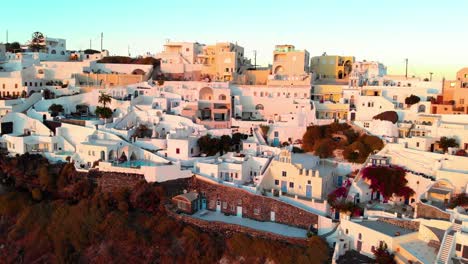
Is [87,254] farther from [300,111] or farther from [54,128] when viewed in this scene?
[300,111]

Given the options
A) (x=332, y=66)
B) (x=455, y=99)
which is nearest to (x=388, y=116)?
(x=455, y=99)

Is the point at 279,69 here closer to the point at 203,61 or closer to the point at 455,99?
the point at 203,61

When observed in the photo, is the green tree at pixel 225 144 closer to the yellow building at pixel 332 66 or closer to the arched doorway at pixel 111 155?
the arched doorway at pixel 111 155

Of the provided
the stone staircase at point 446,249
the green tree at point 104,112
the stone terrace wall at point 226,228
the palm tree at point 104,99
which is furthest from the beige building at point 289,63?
the stone staircase at point 446,249

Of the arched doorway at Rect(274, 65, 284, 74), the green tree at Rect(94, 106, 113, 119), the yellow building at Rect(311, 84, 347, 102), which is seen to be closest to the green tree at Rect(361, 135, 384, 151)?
the yellow building at Rect(311, 84, 347, 102)

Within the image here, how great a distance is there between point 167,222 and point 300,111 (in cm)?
1245

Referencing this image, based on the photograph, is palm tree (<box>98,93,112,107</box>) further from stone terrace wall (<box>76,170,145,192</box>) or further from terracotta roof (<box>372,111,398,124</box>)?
terracotta roof (<box>372,111,398,124</box>)

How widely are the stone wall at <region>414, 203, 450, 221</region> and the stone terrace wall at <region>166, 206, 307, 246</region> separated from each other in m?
4.77

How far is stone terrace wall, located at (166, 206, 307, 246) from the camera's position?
19078 millimetres

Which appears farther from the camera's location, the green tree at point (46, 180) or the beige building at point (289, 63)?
the beige building at point (289, 63)

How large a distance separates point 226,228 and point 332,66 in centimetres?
2476

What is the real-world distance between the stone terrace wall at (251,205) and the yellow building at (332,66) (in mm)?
21156

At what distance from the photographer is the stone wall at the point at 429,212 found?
17.4 m

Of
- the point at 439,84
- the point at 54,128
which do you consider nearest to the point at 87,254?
the point at 54,128
